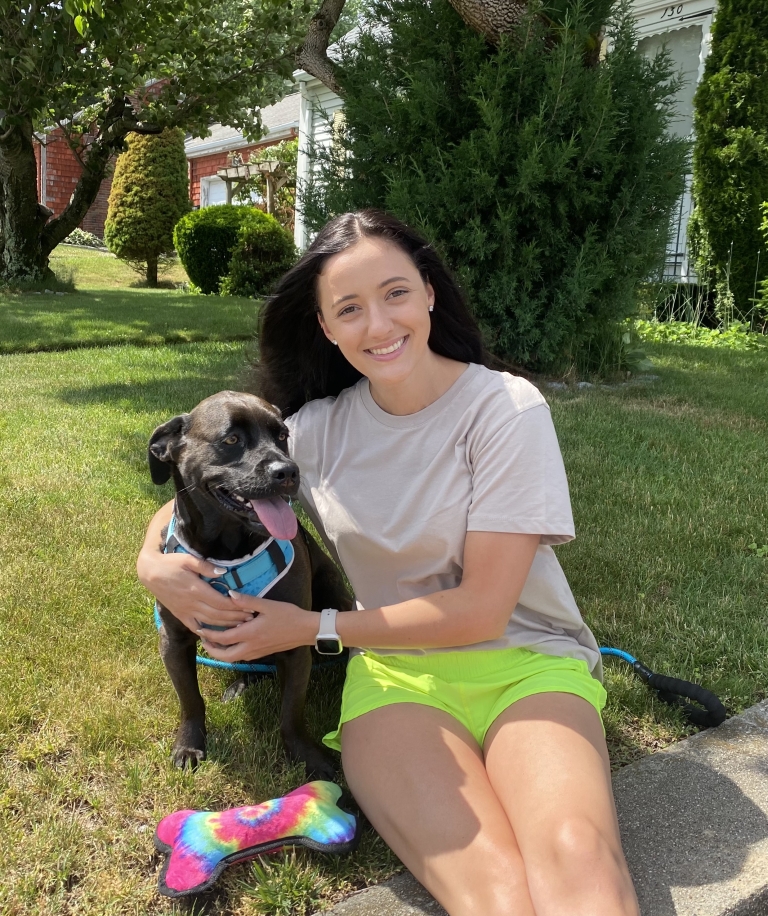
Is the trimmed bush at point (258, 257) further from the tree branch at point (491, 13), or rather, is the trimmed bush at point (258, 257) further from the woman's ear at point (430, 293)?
the woman's ear at point (430, 293)

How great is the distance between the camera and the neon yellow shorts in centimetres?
228

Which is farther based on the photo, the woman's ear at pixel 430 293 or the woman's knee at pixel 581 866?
the woman's ear at pixel 430 293

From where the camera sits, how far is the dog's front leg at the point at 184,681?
100.0 inches

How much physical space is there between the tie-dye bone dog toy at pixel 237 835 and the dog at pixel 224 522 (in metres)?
0.34

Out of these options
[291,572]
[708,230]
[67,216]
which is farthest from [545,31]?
[67,216]

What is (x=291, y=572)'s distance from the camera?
254 centimetres

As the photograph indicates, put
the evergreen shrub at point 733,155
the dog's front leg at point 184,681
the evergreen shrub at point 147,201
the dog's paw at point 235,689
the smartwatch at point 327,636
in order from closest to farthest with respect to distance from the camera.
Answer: the smartwatch at point 327,636 → the dog's front leg at point 184,681 → the dog's paw at point 235,689 → the evergreen shrub at point 733,155 → the evergreen shrub at point 147,201

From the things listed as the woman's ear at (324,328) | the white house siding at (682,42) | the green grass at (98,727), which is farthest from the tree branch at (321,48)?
the woman's ear at (324,328)

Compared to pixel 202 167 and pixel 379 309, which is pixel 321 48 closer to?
pixel 379 309

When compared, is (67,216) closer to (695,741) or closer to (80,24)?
(80,24)

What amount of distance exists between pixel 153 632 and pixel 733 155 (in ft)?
32.2

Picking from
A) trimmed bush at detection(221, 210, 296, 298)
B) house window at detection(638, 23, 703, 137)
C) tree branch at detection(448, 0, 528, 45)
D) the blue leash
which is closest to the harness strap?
the blue leash

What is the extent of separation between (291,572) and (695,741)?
4.48ft

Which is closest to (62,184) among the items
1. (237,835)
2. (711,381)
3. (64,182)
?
(64,182)
